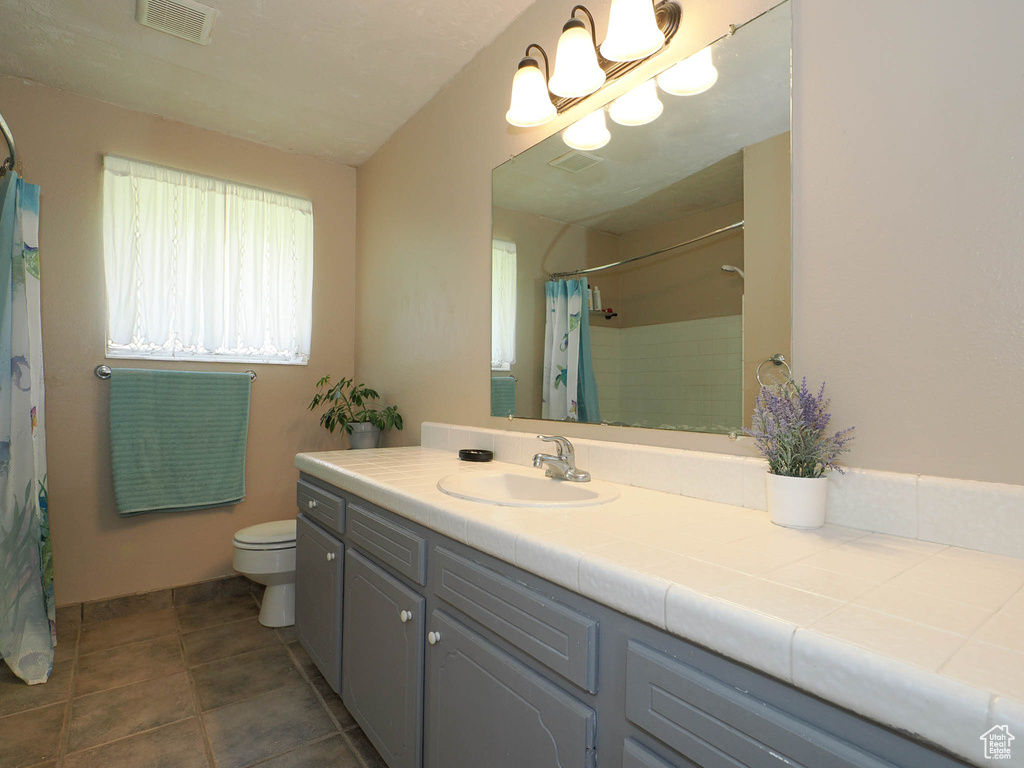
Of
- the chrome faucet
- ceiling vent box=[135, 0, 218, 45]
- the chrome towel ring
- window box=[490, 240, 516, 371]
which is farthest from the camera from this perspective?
window box=[490, 240, 516, 371]

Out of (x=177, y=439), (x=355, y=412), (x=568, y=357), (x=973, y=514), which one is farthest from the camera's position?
(x=355, y=412)

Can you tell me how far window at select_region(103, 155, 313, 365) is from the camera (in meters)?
2.50

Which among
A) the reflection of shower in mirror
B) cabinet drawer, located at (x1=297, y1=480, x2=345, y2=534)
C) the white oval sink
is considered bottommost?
cabinet drawer, located at (x1=297, y1=480, x2=345, y2=534)

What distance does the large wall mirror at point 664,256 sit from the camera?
119 centimetres

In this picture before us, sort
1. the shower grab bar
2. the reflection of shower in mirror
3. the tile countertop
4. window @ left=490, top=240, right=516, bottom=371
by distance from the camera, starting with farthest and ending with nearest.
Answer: the shower grab bar, window @ left=490, top=240, right=516, bottom=371, the reflection of shower in mirror, the tile countertop

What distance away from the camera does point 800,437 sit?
39.1 inches

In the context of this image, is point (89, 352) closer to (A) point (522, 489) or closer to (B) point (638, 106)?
(A) point (522, 489)

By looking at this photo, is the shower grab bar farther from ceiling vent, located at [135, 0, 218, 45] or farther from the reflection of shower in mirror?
the reflection of shower in mirror

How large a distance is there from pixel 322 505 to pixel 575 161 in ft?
4.61

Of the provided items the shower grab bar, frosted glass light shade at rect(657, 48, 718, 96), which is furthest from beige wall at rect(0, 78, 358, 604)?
frosted glass light shade at rect(657, 48, 718, 96)

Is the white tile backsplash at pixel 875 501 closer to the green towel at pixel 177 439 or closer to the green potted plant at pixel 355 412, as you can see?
the green potted plant at pixel 355 412

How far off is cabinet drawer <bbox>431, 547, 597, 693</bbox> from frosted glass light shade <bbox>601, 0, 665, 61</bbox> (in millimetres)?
1297

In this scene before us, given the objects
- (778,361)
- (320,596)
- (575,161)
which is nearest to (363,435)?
(320,596)

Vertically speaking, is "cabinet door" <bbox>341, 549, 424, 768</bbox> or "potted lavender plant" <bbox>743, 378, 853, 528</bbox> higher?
"potted lavender plant" <bbox>743, 378, 853, 528</bbox>
